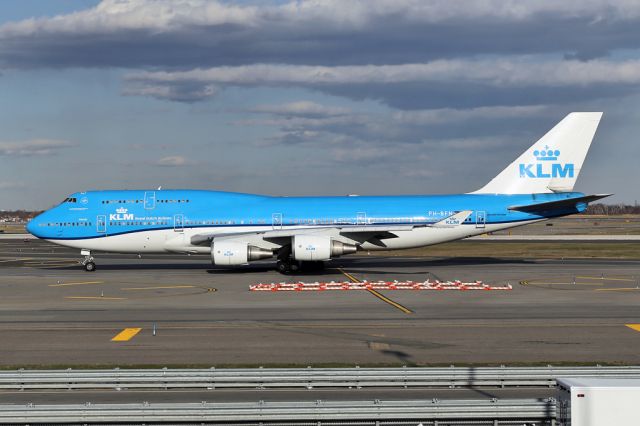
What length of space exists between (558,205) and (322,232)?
49.4 feet

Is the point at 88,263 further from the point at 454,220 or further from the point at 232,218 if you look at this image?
the point at 454,220

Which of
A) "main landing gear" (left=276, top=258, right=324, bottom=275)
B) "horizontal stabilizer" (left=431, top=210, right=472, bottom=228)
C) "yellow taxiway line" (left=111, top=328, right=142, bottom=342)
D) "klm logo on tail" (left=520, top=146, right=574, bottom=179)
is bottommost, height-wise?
"yellow taxiway line" (left=111, top=328, right=142, bottom=342)

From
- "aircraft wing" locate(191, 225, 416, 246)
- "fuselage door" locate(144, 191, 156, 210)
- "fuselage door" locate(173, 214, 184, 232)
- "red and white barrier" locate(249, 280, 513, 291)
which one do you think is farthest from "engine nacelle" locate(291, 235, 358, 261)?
"fuselage door" locate(144, 191, 156, 210)

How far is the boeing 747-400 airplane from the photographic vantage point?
47.9 meters

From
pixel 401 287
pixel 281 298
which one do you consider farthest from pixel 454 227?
pixel 281 298

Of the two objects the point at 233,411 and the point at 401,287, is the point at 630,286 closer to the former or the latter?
the point at 401,287

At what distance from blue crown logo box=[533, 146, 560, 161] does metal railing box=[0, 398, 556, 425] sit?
3734cm

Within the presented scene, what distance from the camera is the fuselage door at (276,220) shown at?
1895 inches

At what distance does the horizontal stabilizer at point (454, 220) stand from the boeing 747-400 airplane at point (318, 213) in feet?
0.20

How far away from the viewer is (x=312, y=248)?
44.2 meters

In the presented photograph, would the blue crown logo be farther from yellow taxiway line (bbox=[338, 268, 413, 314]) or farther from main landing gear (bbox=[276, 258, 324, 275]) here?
main landing gear (bbox=[276, 258, 324, 275])

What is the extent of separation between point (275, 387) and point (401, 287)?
22.2 m

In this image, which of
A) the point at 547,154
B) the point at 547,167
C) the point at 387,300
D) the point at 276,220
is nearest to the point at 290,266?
the point at 276,220

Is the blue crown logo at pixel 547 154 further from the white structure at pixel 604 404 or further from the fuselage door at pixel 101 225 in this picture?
the white structure at pixel 604 404
